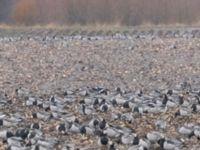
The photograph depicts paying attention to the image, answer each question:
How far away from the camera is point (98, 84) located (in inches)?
536

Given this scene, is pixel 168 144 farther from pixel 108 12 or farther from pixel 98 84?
pixel 108 12

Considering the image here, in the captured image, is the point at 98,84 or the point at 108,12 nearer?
the point at 98,84

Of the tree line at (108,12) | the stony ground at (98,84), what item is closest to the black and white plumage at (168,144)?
the stony ground at (98,84)

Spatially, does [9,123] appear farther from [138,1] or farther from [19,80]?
[138,1]

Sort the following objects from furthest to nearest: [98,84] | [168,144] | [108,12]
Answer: [108,12]
[98,84]
[168,144]

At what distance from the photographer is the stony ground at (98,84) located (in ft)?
31.0

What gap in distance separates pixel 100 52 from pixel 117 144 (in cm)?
1025

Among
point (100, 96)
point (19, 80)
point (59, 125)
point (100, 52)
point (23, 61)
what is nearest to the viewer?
point (59, 125)

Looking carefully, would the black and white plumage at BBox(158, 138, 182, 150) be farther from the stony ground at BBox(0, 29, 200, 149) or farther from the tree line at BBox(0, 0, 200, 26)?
the tree line at BBox(0, 0, 200, 26)

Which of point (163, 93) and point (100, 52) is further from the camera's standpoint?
point (100, 52)

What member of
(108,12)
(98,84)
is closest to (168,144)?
(98,84)

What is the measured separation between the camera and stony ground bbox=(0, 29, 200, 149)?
373 inches

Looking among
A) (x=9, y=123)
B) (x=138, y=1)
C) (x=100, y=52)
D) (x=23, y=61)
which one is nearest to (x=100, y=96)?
(x=9, y=123)

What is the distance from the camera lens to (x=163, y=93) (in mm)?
12023
